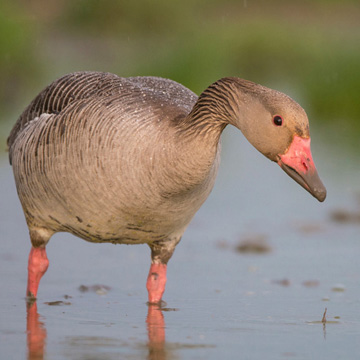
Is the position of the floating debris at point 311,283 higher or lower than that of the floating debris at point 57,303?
higher

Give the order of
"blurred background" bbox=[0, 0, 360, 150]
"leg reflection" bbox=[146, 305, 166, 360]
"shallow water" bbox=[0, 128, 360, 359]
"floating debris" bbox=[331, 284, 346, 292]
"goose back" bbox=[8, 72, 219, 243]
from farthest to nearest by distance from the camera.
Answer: "blurred background" bbox=[0, 0, 360, 150] → "floating debris" bbox=[331, 284, 346, 292] → "goose back" bbox=[8, 72, 219, 243] → "shallow water" bbox=[0, 128, 360, 359] → "leg reflection" bbox=[146, 305, 166, 360]

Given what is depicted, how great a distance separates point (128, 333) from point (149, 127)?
1356 millimetres

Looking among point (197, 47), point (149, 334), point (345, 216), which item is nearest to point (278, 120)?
point (149, 334)

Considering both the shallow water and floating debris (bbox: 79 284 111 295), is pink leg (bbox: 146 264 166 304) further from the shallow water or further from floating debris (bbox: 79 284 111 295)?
floating debris (bbox: 79 284 111 295)

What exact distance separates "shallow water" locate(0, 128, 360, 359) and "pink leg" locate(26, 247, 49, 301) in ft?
0.32

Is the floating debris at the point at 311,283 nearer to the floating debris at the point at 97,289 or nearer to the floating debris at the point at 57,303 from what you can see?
the floating debris at the point at 97,289

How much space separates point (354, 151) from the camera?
48.7 ft

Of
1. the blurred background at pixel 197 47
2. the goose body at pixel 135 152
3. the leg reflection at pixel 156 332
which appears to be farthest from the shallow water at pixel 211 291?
the blurred background at pixel 197 47

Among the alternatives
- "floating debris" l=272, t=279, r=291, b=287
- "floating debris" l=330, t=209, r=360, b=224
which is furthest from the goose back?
"floating debris" l=330, t=209, r=360, b=224

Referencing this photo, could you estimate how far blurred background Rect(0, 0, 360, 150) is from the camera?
1862 cm

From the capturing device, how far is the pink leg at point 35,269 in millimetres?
7617

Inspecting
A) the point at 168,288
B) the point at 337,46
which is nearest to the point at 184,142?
the point at 168,288

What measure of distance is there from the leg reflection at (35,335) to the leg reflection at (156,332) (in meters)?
0.67

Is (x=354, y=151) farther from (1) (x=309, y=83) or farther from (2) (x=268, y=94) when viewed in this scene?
(2) (x=268, y=94)
